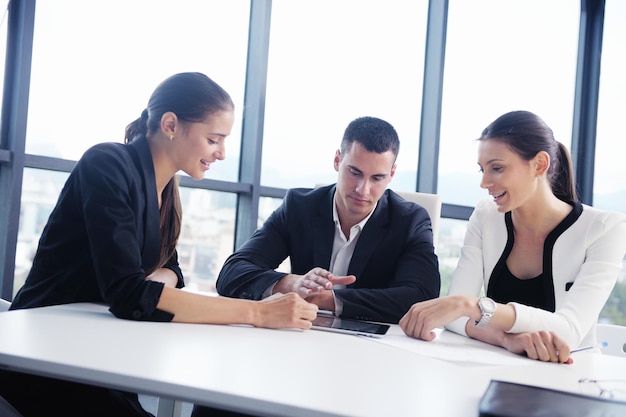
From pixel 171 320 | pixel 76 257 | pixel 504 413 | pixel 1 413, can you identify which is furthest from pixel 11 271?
pixel 504 413

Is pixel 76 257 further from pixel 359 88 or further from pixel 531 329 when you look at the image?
pixel 359 88

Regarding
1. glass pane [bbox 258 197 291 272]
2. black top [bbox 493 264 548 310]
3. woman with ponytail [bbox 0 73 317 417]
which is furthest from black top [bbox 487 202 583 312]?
glass pane [bbox 258 197 291 272]

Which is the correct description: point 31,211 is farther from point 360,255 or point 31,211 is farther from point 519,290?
point 519,290

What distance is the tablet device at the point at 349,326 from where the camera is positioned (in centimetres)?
162

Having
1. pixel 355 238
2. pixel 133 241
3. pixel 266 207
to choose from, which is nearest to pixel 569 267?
pixel 355 238

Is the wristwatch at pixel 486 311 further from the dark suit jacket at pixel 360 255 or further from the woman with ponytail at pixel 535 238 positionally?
the dark suit jacket at pixel 360 255

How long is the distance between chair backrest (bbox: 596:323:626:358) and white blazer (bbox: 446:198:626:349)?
64 millimetres

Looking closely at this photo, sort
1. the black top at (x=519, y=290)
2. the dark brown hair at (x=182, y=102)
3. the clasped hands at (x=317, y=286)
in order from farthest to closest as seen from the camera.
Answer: the black top at (x=519, y=290) < the clasped hands at (x=317, y=286) < the dark brown hair at (x=182, y=102)

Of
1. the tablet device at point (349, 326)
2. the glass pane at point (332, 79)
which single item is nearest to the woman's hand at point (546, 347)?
the tablet device at point (349, 326)

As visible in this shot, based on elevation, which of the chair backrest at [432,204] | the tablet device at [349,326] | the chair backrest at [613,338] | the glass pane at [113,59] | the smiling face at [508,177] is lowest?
the chair backrest at [613,338]

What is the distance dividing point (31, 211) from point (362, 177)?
175 centimetres

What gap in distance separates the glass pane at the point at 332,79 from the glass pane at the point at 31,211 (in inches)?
51.9

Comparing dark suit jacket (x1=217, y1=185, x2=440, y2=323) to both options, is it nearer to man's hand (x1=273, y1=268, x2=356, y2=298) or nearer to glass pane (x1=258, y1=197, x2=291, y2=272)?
man's hand (x1=273, y1=268, x2=356, y2=298)

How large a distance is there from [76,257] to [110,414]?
435mm
